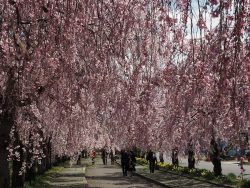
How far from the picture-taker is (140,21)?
9.48m

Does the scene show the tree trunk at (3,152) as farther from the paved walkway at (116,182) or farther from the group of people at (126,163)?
the group of people at (126,163)

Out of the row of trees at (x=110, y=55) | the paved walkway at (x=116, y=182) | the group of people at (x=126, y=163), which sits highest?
the row of trees at (x=110, y=55)

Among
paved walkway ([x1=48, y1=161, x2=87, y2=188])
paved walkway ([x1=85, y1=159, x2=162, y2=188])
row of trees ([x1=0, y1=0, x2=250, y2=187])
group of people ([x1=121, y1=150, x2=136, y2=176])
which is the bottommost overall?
paved walkway ([x1=85, y1=159, x2=162, y2=188])

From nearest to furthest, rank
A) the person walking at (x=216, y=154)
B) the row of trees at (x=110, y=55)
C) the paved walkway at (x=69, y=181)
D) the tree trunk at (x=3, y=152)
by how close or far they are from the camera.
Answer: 1. the row of trees at (x=110, y=55)
2. the tree trunk at (x=3, y=152)
3. the paved walkway at (x=69, y=181)
4. the person walking at (x=216, y=154)

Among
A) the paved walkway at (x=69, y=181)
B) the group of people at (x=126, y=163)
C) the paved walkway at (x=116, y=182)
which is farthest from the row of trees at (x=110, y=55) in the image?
the group of people at (x=126, y=163)

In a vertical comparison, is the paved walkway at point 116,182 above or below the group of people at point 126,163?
below

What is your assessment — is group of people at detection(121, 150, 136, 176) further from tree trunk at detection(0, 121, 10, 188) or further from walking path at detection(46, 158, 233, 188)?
tree trunk at detection(0, 121, 10, 188)

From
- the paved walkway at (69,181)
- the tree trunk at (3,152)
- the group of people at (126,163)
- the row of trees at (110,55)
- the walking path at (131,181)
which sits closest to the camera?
the row of trees at (110,55)

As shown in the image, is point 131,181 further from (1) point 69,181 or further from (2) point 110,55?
(2) point 110,55

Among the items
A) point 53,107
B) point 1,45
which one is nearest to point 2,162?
point 53,107

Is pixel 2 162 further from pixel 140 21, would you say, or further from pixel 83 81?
pixel 140 21

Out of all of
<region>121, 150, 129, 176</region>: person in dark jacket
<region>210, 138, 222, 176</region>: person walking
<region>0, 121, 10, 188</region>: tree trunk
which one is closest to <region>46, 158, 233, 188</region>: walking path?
<region>121, 150, 129, 176</region>: person in dark jacket

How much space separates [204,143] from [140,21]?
1928cm

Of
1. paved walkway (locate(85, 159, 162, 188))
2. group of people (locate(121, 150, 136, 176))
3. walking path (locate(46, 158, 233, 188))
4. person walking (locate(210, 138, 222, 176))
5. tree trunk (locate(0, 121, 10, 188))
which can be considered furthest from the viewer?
group of people (locate(121, 150, 136, 176))
